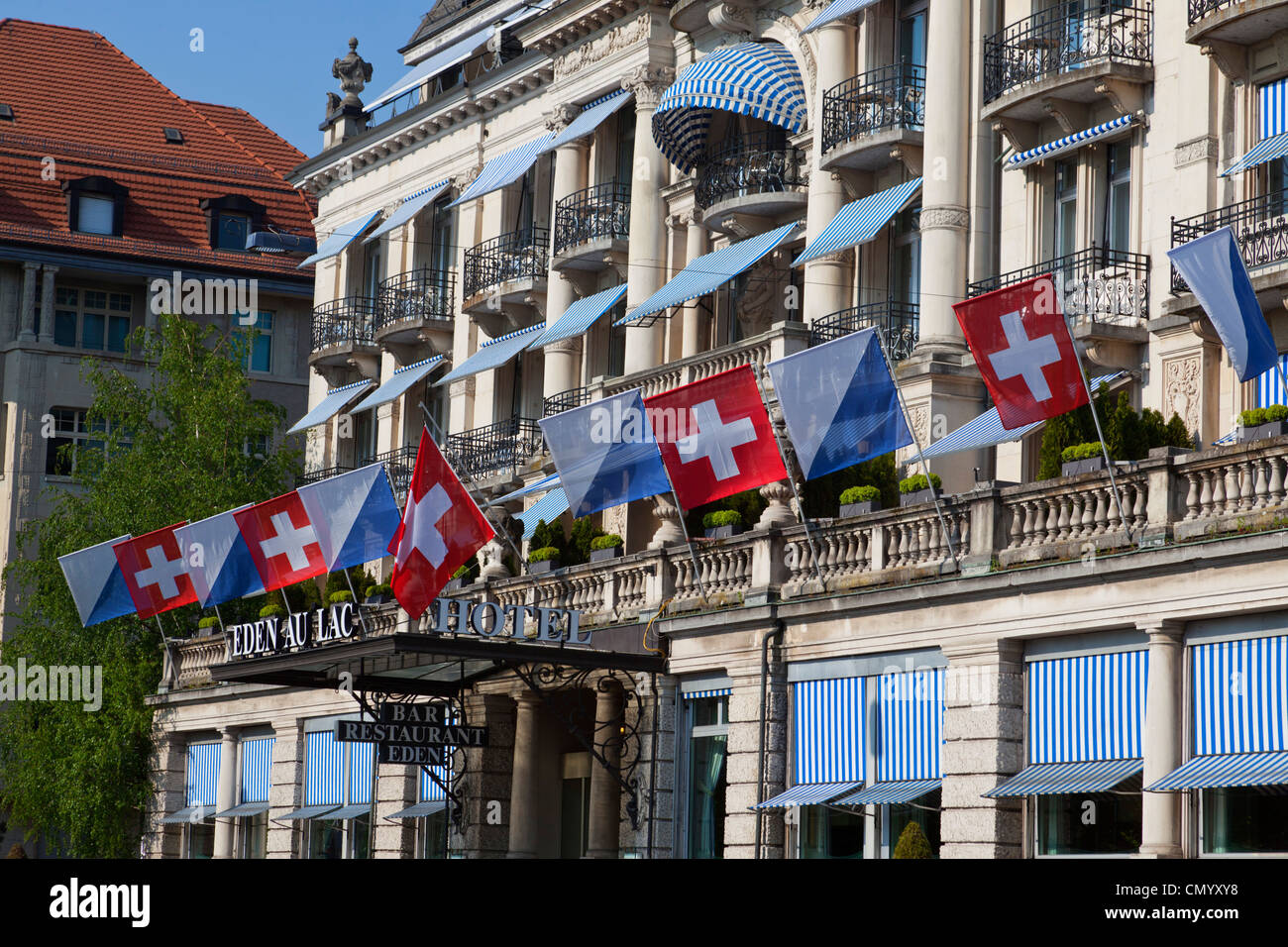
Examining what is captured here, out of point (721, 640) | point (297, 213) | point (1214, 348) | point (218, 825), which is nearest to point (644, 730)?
point (721, 640)

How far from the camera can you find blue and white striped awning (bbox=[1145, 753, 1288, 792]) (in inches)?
879

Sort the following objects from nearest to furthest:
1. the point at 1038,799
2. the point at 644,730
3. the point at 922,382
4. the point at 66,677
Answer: the point at 1038,799 < the point at 644,730 < the point at 922,382 < the point at 66,677

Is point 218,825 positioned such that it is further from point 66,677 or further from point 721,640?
point 721,640

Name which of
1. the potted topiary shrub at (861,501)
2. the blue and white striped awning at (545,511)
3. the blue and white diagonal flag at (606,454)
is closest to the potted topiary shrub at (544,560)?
the blue and white striped awning at (545,511)

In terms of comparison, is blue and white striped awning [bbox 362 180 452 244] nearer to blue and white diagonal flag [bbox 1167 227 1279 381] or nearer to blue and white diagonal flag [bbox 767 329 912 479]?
blue and white diagonal flag [bbox 767 329 912 479]

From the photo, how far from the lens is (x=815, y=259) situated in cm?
3847

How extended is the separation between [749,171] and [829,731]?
15.1 meters

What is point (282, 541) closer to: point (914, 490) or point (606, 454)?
point (606, 454)

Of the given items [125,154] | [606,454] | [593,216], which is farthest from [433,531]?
Answer: [125,154]

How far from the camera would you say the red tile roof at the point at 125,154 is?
2781 inches

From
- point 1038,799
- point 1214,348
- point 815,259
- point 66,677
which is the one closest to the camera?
point 1038,799

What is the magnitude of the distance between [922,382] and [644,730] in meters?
7.51

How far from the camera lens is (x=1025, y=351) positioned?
86.4 ft
